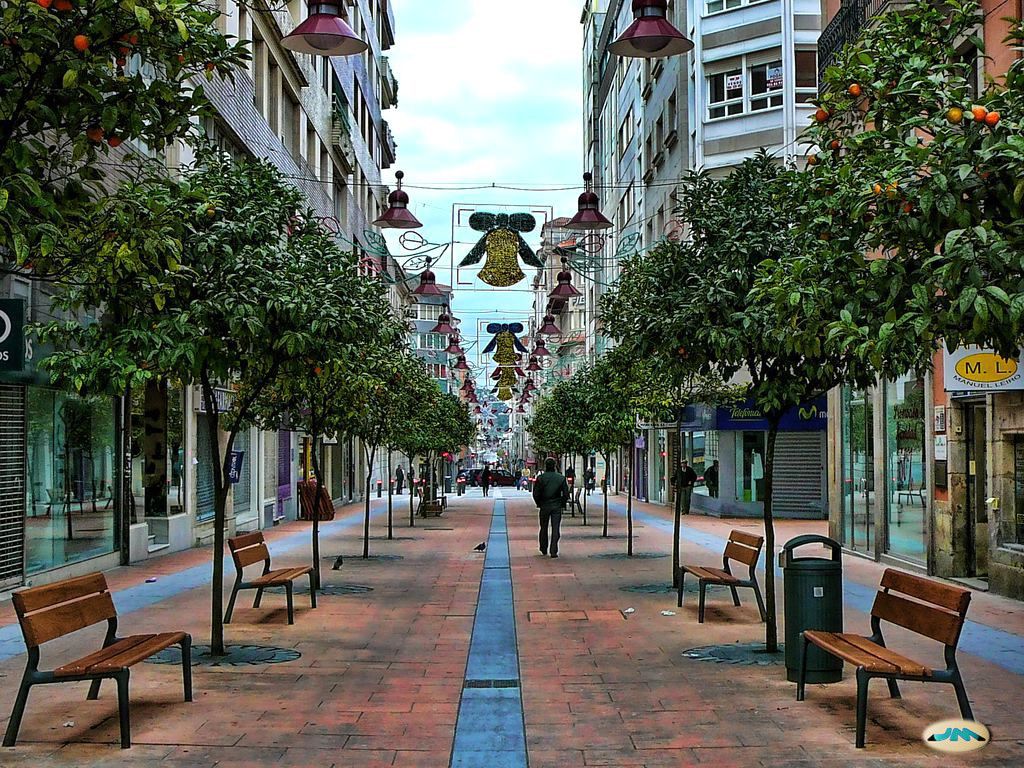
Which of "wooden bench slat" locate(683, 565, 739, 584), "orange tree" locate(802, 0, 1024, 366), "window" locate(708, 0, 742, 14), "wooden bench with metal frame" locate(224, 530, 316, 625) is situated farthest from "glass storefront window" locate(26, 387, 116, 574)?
"window" locate(708, 0, 742, 14)

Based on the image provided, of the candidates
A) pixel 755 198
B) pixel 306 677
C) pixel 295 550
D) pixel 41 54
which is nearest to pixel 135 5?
pixel 41 54

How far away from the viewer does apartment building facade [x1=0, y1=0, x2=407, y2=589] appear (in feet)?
50.8

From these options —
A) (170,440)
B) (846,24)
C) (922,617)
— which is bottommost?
(922,617)

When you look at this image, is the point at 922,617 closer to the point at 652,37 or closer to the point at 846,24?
the point at 652,37

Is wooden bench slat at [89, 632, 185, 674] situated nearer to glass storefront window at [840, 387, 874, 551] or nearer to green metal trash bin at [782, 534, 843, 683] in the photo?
green metal trash bin at [782, 534, 843, 683]

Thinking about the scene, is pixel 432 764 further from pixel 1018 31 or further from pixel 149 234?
pixel 1018 31

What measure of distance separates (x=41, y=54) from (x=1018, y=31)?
540 cm

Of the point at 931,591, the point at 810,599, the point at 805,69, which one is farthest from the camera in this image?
the point at 805,69

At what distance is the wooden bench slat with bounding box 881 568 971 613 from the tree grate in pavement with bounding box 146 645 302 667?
17.2ft

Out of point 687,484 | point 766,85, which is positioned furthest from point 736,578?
point 766,85

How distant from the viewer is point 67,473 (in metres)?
17.3

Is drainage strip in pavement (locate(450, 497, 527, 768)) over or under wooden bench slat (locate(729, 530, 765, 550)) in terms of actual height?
under

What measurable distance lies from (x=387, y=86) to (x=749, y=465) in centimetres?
3484

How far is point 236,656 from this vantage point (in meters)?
10.4
